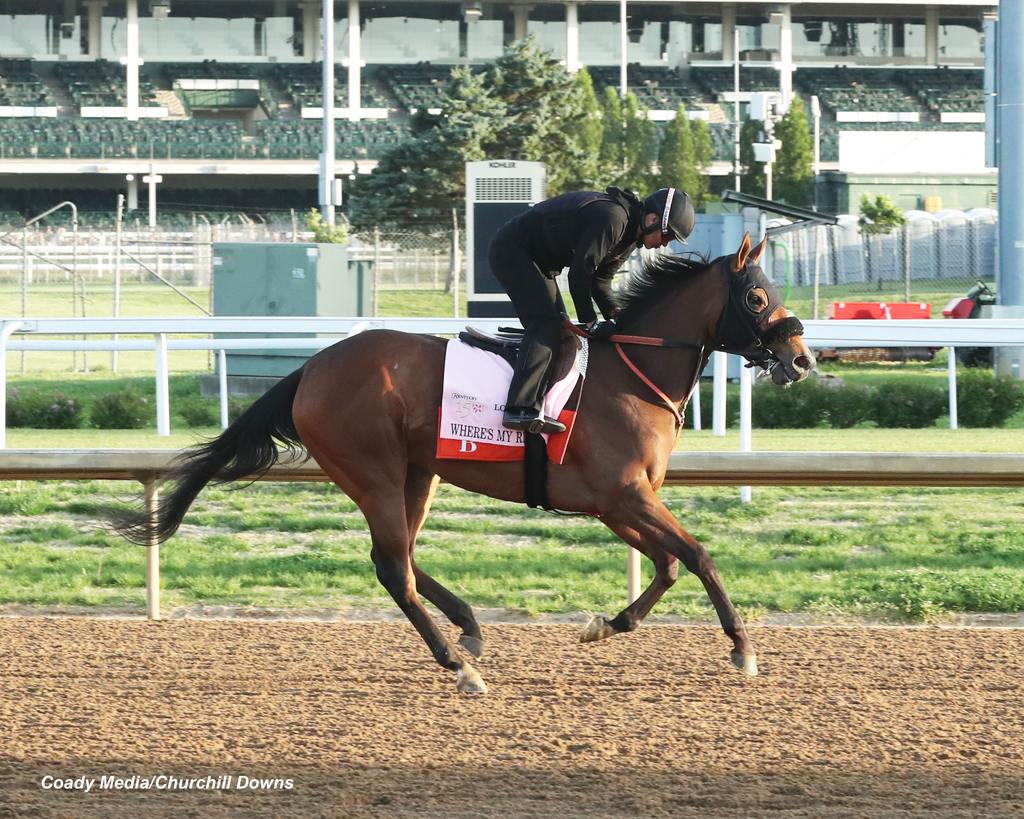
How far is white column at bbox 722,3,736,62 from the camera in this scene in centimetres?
5034

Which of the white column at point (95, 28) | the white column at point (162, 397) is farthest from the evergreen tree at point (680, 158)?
the white column at point (162, 397)

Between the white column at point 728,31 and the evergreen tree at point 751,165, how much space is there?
564 inches

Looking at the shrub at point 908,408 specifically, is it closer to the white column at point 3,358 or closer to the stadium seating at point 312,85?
the white column at point 3,358

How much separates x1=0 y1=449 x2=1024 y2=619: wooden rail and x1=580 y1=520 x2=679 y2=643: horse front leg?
3.62 feet

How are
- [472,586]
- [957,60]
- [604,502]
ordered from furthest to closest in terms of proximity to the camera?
[957,60], [472,586], [604,502]

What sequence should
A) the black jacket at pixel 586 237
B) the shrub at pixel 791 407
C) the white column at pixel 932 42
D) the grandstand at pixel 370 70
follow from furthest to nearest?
1. the white column at pixel 932 42
2. the grandstand at pixel 370 70
3. the shrub at pixel 791 407
4. the black jacket at pixel 586 237

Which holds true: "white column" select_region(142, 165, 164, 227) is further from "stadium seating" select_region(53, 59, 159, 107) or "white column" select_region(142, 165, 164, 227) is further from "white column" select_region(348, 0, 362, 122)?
"white column" select_region(348, 0, 362, 122)

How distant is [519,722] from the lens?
4797 millimetres

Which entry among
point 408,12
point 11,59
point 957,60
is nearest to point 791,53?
point 957,60

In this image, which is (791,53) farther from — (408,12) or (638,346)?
(638,346)

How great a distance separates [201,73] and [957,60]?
26125 millimetres

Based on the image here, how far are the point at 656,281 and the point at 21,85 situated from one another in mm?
45864

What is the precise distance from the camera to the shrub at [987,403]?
13984 millimetres

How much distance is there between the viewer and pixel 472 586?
7.27 meters
